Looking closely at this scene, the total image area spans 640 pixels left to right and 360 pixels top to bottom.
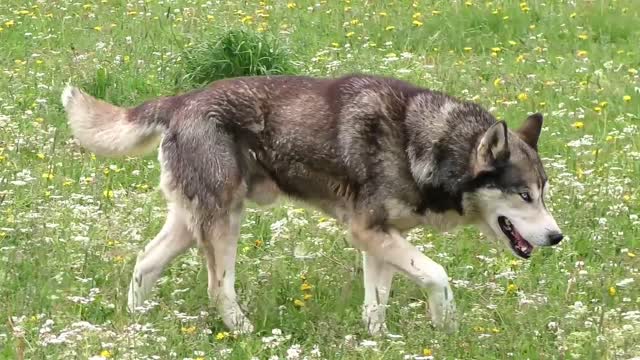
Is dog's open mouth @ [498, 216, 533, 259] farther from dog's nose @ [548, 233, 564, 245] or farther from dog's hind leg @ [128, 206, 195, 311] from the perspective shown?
dog's hind leg @ [128, 206, 195, 311]

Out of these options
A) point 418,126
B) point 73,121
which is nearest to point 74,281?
point 73,121

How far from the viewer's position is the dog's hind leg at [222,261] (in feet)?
19.7

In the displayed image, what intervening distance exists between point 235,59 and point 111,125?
13.1 feet

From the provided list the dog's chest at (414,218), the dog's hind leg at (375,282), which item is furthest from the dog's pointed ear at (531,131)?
the dog's hind leg at (375,282)

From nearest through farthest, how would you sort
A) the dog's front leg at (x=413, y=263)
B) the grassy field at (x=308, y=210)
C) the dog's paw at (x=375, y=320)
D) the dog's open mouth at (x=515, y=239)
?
the grassy field at (x=308, y=210)
the dog's paw at (x=375, y=320)
the dog's front leg at (x=413, y=263)
the dog's open mouth at (x=515, y=239)

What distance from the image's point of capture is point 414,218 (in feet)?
20.0

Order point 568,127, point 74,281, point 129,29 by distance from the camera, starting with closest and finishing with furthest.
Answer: point 74,281 < point 568,127 < point 129,29

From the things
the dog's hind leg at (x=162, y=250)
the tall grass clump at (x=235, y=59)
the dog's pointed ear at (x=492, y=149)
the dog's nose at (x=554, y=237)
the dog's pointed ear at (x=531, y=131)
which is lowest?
the tall grass clump at (x=235, y=59)

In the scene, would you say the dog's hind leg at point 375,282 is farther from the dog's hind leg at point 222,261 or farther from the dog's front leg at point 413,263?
the dog's hind leg at point 222,261

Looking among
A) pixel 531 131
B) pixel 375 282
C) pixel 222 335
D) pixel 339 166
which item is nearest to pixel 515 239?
pixel 531 131

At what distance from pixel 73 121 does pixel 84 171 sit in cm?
171

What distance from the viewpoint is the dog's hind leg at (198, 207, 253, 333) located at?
19.7 feet

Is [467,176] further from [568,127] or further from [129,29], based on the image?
[129,29]

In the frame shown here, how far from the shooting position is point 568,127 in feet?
30.4
